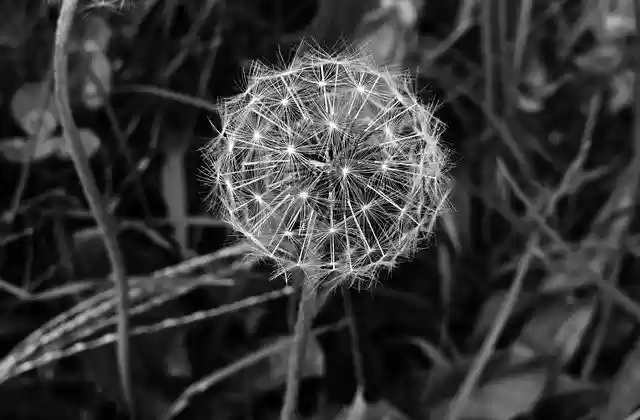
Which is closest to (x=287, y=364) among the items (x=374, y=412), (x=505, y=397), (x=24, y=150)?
(x=374, y=412)

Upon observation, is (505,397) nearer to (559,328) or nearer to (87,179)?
(559,328)

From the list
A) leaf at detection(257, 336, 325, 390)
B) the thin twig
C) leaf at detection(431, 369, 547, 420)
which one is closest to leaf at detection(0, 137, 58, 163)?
the thin twig

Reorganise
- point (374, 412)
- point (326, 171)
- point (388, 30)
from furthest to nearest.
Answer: point (388, 30) → point (374, 412) → point (326, 171)

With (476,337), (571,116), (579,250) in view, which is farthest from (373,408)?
(571,116)

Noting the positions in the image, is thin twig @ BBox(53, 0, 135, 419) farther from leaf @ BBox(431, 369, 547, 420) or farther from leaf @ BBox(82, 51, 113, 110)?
leaf @ BBox(431, 369, 547, 420)

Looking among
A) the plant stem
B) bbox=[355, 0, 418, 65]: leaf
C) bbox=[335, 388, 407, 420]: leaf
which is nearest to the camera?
the plant stem

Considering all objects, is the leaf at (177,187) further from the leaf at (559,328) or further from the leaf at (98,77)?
the leaf at (559,328)
